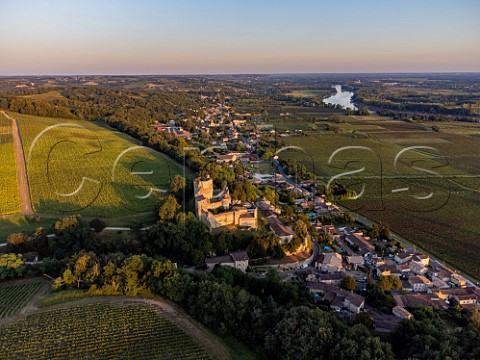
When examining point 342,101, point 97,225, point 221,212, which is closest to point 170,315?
point 221,212

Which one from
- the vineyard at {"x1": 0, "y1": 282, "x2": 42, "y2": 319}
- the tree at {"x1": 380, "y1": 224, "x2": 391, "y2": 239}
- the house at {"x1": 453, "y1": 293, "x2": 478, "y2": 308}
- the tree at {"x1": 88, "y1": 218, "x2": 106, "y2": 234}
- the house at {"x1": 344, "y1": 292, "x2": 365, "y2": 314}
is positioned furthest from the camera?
the tree at {"x1": 380, "y1": 224, "x2": 391, "y2": 239}

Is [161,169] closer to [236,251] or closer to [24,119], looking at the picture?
[236,251]

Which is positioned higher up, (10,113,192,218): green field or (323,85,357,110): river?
(323,85,357,110): river

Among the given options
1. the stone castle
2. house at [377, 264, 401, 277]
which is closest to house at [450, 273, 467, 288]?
house at [377, 264, 401, 277]

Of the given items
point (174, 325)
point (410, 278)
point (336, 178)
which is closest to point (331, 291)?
point (410, 278)

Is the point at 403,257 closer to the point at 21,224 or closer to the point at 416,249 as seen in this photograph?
the point at 416,249

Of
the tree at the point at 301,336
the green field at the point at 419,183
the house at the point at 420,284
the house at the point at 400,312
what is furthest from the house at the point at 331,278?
the green field at the point at 419,183

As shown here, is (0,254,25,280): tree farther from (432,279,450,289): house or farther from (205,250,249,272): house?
(432,279,450,289): house
